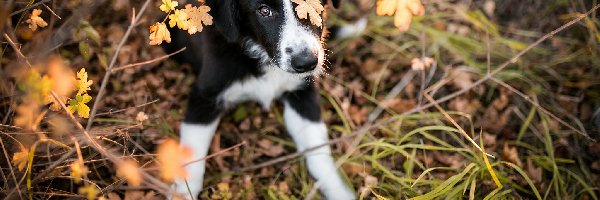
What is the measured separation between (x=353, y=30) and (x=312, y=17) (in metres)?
2.04

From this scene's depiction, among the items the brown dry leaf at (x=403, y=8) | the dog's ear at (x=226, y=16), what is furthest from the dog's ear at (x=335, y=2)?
the brown dry leaf at (x=403, y=8)

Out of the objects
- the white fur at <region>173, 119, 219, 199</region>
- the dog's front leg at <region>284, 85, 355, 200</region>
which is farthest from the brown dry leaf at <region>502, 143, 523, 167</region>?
the white fur at <region>173, 119, 219, 199</region>

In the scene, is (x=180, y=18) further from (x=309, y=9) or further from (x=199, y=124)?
(x=199, y=124)

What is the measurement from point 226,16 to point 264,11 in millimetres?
213

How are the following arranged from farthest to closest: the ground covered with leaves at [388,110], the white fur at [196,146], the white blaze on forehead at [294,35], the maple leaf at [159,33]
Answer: the white fur at [196,146] → the ground covered with leaves at [388,110] → the white blaze on forehead at [294,35] → the maple leaf at [159,33]

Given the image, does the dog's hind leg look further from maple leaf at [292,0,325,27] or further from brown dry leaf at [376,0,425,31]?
brown dry leaf at [376,0,425,31]

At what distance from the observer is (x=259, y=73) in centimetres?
300

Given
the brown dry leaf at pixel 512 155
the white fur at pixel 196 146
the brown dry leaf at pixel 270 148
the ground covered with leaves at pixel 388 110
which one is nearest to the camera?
the ground covered with leaves at pixel 388 110

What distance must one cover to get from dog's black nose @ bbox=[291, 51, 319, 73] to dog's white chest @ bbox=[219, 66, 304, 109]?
443 mm

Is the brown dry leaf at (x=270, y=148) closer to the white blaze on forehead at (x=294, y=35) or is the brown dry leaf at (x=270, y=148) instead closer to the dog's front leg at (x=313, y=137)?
the dog's front leg at (x=313, y=137)

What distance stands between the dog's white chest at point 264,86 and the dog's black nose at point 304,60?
0.44 m

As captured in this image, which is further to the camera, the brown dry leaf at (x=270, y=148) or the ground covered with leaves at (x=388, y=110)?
the brown dry leaf at (x=270, y=148)

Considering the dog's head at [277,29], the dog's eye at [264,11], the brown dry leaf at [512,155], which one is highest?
the dog's eye at [264,11]

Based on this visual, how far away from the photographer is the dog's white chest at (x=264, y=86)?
3004 millimetres
